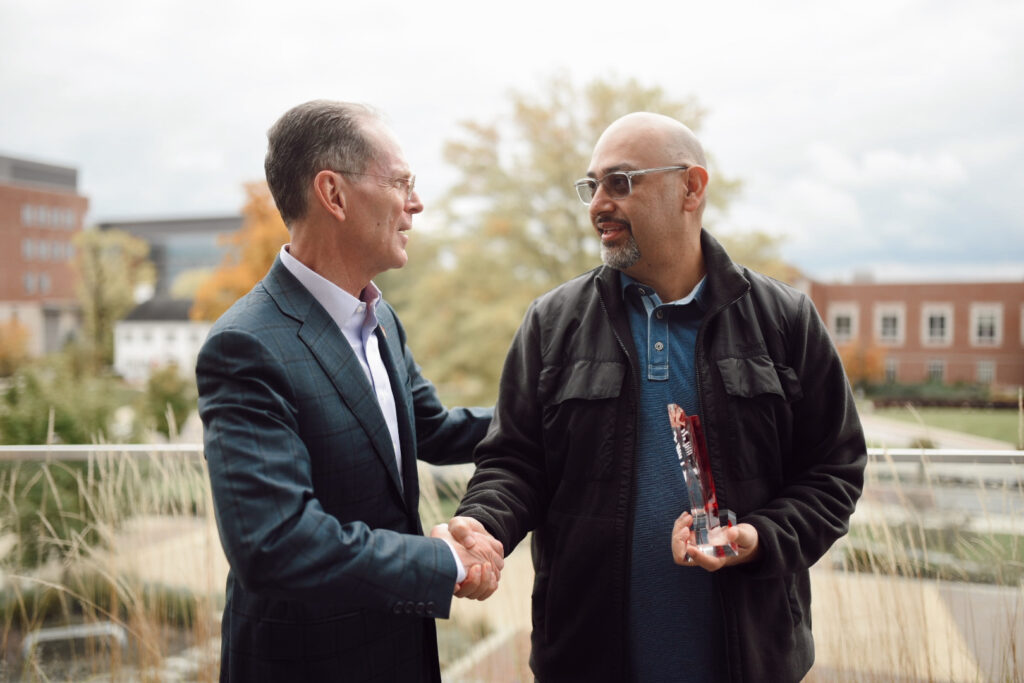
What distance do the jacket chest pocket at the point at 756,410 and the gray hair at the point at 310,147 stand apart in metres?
0.82

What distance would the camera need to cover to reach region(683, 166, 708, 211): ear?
5.34 ft

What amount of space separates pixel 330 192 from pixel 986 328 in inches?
1320

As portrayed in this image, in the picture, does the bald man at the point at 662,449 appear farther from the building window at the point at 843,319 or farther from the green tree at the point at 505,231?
the building window at the point at 843,319

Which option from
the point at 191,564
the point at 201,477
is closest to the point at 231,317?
the point at 201,477

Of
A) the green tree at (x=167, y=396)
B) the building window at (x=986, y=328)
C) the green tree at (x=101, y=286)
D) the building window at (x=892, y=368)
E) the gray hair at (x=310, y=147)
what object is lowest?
the building window at (x=892, y=368)

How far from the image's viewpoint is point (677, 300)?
1658 mm

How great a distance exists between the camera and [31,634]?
8.32 ft

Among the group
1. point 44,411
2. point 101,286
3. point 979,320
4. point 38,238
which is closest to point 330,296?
point 44,411

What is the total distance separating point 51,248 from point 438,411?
179 ft

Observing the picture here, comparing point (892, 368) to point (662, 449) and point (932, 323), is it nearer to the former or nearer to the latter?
point (932, 323)

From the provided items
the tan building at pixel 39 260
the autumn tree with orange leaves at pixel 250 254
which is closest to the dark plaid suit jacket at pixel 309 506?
the autumn tree with orange leaves at pixel 250 254

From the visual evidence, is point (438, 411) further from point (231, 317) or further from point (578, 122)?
point (578, 122)

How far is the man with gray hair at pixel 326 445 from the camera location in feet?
3.90

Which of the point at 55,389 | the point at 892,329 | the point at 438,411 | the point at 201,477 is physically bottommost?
the point at 892,329
